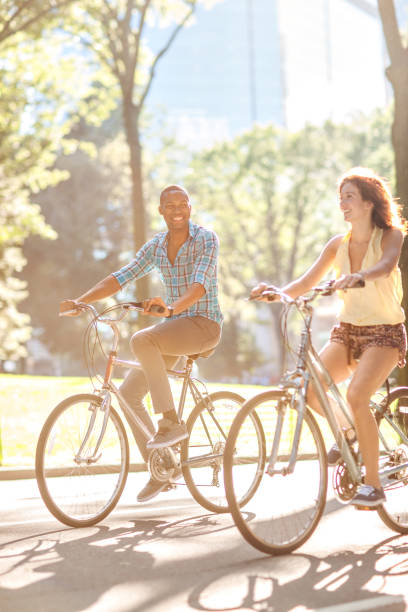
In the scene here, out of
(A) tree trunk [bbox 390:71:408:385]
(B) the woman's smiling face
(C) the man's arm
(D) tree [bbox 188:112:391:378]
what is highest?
(D) tree [bbox 188:112:391:378]

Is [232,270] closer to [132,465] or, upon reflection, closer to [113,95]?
[113,95]

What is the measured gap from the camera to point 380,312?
5.26 m

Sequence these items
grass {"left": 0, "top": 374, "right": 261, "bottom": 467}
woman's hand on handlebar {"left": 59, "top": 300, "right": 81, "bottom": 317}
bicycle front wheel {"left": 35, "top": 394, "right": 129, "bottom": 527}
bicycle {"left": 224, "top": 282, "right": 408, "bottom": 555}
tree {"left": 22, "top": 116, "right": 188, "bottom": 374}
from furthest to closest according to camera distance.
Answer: tree {"left": 22, "top": 116, "right": 188, "bottom": 374} < grass {"left": 0, "top": 374, "right": 261, "bottom": 467} < woman's hand on handlebar {"left": 59, "top": 300, "right": 81, "bottom": 317} < bicycle front wheel {"left": 35, "top": 394, "right": 129, "bottom": 527} < bicycle {"left": 224, "top": 282, "right": 408, "bottom": 555}

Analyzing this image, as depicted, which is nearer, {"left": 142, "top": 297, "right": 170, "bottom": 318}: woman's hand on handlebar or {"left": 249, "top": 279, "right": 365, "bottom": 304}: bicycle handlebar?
{"left": 249, "top": 279, "right": 365, "bottom": 304}: bicycle handlebar

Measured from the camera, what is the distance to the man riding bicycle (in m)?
5.72

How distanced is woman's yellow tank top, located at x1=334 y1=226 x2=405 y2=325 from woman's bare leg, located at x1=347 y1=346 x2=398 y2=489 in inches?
9.0

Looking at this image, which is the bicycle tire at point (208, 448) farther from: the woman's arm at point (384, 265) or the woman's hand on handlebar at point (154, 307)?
the woman's arm at point (384, 265)

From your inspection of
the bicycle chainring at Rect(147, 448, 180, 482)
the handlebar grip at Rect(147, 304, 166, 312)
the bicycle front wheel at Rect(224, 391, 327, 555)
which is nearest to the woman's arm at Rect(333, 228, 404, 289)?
the bicycle front wheel at Rect(224, 391, 327, 555)

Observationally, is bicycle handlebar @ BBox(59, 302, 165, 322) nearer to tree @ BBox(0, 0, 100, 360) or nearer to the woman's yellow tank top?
the woman's yellow tank top

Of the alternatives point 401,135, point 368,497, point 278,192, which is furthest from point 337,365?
point 278,192

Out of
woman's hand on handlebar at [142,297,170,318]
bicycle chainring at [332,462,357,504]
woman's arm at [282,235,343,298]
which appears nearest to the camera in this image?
bicycle chainring at [332,462,357,504]

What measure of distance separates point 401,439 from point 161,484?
1516 millimetres

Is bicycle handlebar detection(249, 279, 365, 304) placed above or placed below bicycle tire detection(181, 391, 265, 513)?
above

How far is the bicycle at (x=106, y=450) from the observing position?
557 cm
